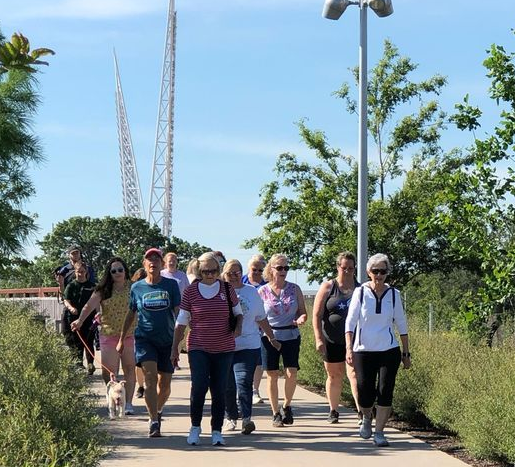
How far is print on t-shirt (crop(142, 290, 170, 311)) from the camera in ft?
34.8

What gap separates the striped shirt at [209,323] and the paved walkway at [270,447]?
2.82 feet

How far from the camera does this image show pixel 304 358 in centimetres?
1661

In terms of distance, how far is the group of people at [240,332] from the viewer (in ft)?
32.5

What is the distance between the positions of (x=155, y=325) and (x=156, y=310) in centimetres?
14

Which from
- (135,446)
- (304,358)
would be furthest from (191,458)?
(304,358)

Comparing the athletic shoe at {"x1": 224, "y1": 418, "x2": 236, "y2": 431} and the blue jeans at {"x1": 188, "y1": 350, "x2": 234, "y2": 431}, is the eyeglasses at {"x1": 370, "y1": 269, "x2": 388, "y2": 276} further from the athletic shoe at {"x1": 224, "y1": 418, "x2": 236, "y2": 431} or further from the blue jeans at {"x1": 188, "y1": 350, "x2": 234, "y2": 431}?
the athletic shoe at {"x1": 224, "y1": 418, "x2": 236, "y2": 431}

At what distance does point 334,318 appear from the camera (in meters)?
11.4

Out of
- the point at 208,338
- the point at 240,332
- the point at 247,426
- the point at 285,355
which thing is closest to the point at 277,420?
the point at 285,355

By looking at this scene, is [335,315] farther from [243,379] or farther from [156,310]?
[156,310]

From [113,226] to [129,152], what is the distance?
3420 centimetres

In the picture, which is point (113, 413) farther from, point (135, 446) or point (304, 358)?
point (304, 358)

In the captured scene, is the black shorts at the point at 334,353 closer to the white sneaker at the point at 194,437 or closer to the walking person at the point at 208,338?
the walking person at the point at 208,338

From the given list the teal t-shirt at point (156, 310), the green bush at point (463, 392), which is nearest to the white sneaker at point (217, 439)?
the teal t-shirt at point (156, 310)

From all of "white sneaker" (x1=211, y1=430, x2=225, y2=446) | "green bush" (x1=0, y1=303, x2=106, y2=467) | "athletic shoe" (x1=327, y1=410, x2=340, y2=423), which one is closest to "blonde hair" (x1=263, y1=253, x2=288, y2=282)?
"athletic shoe" (x1=327, y1=410, x2=340, y2=423)
